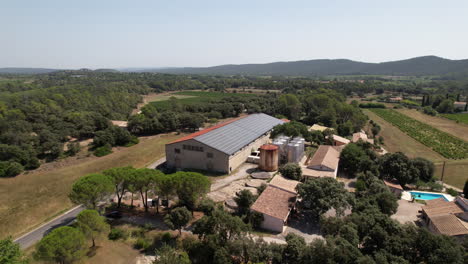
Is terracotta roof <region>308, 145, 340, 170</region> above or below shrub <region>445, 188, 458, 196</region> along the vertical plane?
above

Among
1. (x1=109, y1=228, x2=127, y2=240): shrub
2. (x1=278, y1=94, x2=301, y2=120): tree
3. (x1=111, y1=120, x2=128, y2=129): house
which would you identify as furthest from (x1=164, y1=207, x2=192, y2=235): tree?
(x1=278, y1=94, x2=301, y2=120): tree

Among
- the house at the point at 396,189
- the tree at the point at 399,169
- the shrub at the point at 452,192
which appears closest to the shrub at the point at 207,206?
the house at the point at 396,189

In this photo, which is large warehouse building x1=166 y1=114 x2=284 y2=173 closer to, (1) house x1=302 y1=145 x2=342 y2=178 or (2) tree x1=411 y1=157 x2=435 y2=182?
(1) house x1=302 y1=145 x2=342 y2=178

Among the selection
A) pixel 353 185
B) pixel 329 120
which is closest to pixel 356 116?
pixel 329 120

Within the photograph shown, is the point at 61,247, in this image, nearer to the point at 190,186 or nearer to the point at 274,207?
the point at 190,186

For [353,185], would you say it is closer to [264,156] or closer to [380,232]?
[264,156]

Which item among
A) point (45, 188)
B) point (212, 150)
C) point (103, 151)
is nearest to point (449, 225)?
point (212, 150)
